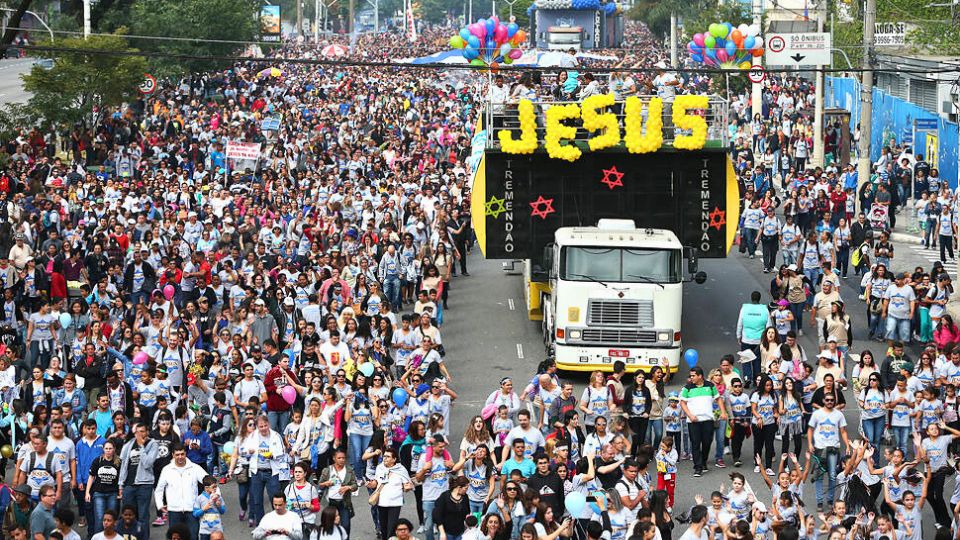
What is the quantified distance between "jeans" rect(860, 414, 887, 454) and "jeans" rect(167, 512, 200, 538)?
7.89m

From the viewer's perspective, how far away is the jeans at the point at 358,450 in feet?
62.5

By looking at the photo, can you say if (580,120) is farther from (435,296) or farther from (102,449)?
(102,449)

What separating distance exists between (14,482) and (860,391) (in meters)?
9.61

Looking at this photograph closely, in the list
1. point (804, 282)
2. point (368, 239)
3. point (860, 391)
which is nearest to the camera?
point (860, 391)

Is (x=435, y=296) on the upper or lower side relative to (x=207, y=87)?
lower

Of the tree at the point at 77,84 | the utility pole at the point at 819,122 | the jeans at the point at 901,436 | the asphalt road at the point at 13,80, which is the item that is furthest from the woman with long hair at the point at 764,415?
the asphalt road at the point at 13,80

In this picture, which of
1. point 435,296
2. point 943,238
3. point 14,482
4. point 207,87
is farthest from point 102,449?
point 207,87

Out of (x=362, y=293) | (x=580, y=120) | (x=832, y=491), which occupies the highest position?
(x=580, y=120)

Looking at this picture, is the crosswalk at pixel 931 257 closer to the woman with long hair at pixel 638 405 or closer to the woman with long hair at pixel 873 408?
the woman with long hair at pixel 873 408

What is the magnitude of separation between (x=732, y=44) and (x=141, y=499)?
26.6 metres

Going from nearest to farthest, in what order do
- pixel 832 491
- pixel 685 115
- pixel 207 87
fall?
pixel 832 491
pixel 685 115
pixel 207 87

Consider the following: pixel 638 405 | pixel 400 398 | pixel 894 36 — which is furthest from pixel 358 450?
pixel 894 36

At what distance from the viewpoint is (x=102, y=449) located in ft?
57.5

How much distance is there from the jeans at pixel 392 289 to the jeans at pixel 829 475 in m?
11.2
